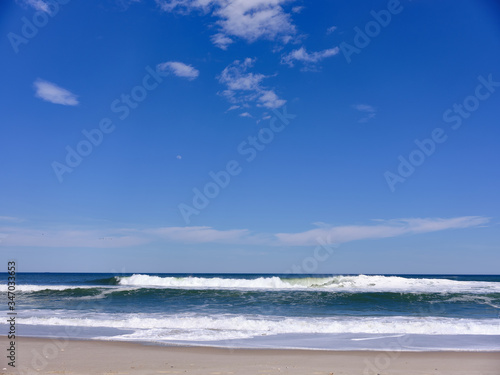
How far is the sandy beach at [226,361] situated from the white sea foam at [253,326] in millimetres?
2011

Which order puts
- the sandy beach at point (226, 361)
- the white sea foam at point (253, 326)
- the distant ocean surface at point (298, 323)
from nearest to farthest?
the sandy beach at point (226, 361) → the distant ocean surface at point (298, 323) → the white sea foam at point (253, 326)

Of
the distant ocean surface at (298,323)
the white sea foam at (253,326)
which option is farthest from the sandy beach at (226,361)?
the white sea foam at (253,326)

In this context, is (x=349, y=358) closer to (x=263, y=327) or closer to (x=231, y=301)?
(x=263, y=327)

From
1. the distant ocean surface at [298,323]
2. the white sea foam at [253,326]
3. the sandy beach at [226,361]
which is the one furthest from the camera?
the white sea foam at [253,326]

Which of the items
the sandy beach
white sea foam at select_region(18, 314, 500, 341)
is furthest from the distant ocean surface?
the sandy beach

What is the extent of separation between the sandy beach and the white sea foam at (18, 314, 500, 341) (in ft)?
6.60

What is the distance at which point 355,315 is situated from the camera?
16.6 meters

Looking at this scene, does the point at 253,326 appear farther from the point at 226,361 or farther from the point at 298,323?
the point at 226,361

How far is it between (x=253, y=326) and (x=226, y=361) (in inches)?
206

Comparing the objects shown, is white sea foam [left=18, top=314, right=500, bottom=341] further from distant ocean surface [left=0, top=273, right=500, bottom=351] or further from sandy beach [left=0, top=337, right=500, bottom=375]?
sandy beach [left=0, top=337, right=500, bottom=375]

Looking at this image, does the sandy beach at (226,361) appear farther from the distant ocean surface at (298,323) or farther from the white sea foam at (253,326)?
the white sea foam at (253,326)

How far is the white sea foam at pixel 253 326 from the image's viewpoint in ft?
39.3

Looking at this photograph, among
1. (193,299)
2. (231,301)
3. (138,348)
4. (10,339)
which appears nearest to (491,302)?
(231,301)

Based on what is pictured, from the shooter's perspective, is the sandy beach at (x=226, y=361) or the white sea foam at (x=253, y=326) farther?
the white sea foam at (x=253, y=326)
